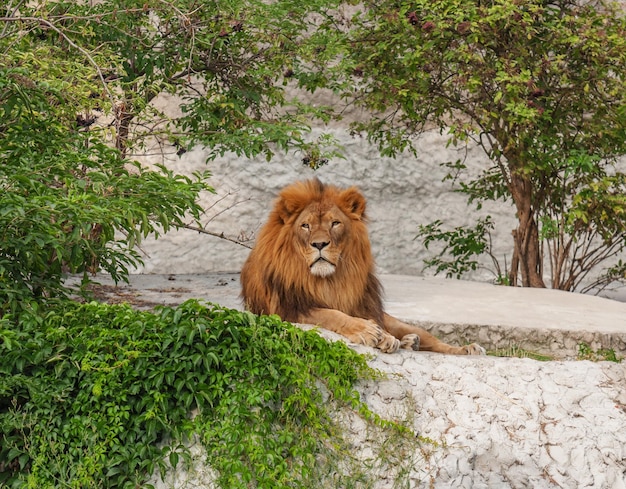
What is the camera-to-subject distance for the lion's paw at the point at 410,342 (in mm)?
6516

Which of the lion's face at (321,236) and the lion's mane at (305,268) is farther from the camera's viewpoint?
the lion's mane at (305,268)

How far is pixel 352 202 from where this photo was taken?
6625mm

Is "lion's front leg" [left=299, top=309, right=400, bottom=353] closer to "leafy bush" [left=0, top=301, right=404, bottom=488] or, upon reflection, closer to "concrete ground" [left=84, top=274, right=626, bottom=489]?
"concrete ground" [left=84, top=274, right=626, bottom=489]

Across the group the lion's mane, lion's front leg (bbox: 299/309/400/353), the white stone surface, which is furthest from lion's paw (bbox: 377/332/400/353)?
the white stone surface

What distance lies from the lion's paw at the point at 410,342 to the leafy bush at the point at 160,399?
38.0 inches

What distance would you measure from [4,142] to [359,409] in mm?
2594

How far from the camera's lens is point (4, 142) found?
6.14 m

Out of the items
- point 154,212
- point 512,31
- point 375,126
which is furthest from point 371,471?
point 375,126

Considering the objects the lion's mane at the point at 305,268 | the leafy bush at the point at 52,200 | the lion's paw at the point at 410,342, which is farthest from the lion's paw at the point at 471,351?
the leafy bush at the point at 52,200

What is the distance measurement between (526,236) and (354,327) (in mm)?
5658

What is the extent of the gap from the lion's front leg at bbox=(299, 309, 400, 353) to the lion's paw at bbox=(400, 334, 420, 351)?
0.94 ft

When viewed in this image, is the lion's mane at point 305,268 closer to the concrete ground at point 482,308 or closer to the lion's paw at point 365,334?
the lion's paw at point 365,334

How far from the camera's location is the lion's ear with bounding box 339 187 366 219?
659cm

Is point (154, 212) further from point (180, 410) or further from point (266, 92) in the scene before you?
point (266, 92)
